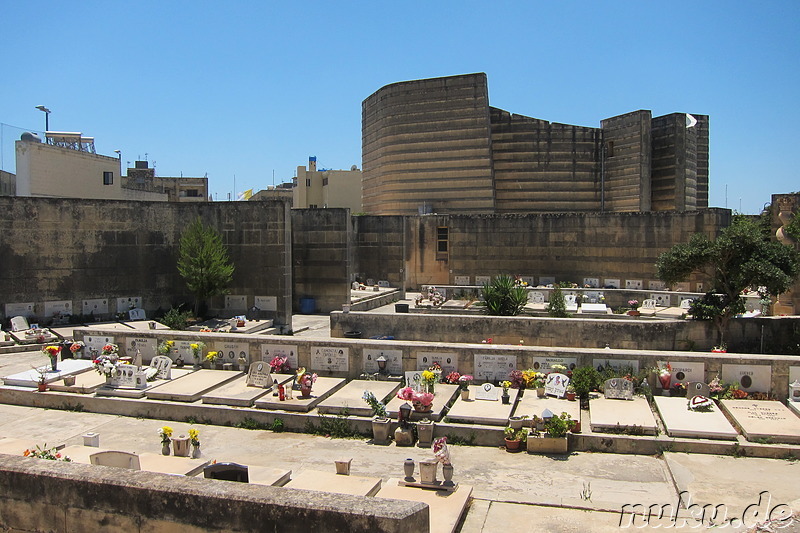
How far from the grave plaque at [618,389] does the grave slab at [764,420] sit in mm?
1646

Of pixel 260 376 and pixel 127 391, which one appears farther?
pixel 260 376

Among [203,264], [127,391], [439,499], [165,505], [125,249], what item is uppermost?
[125,249]

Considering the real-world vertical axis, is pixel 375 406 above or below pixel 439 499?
above

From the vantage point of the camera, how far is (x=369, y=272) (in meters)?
33.7

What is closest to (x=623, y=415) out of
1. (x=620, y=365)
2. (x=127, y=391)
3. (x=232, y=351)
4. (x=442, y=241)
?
(x=620, y=365)

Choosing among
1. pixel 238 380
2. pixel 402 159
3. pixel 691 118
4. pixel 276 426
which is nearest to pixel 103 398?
pixel 238 380

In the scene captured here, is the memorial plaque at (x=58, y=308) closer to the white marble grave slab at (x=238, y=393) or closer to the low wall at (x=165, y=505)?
the white marble grave slab at (x=238, y=393)

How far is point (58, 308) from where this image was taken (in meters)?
23.5

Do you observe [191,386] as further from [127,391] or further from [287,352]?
[287,352]

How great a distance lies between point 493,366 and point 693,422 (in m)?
4.15

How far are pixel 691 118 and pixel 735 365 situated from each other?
39.9 m

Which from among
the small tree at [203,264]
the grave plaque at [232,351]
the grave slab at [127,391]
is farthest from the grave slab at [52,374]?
the small tree at [203,264]

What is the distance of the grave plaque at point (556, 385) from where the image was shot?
1305 cm

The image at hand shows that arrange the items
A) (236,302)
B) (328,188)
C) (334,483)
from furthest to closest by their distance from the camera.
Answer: (328,188)
(236,302)
(334,483)
